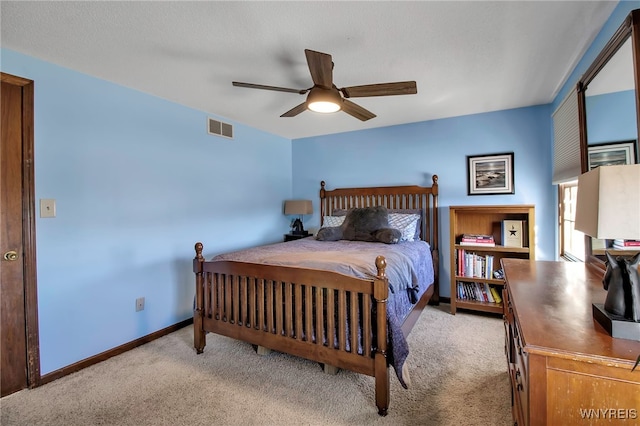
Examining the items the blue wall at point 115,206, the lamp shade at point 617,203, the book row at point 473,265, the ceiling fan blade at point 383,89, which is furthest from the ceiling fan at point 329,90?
the book row at point 473,265

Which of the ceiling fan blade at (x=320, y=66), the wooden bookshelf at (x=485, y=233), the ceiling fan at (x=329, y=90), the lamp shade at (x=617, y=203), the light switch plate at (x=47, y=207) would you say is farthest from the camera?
the wooden bookshelf at (x=485, y=233)

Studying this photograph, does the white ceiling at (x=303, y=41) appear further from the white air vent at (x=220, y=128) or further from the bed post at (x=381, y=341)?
the bed post at (x=381, y=341)

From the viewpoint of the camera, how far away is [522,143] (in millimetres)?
3143

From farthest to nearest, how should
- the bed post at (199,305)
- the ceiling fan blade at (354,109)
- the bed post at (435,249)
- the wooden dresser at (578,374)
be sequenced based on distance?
the bed post at (435,249), the bed post at (199,305), the ceiling fan blade at (354,109), the wooden dresser at (578,374)

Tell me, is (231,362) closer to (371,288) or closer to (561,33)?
(371,288)

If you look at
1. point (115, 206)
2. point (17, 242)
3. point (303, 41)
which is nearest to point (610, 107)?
point (303, 41)

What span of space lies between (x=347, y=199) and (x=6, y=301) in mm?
3423

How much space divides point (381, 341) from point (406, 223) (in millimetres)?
1859

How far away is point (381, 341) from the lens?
1641 millimetres

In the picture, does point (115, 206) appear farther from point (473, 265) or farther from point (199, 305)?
point (473, 265)

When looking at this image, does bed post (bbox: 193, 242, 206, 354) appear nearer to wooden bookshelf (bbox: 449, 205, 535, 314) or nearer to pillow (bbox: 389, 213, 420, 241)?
pillow (bbox: 389, 213, 420, 241)

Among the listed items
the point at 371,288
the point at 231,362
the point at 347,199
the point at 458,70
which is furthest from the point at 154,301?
the point at 458,70

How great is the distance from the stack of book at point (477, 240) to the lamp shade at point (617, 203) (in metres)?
2.38

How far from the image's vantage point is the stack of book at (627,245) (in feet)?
4.40
